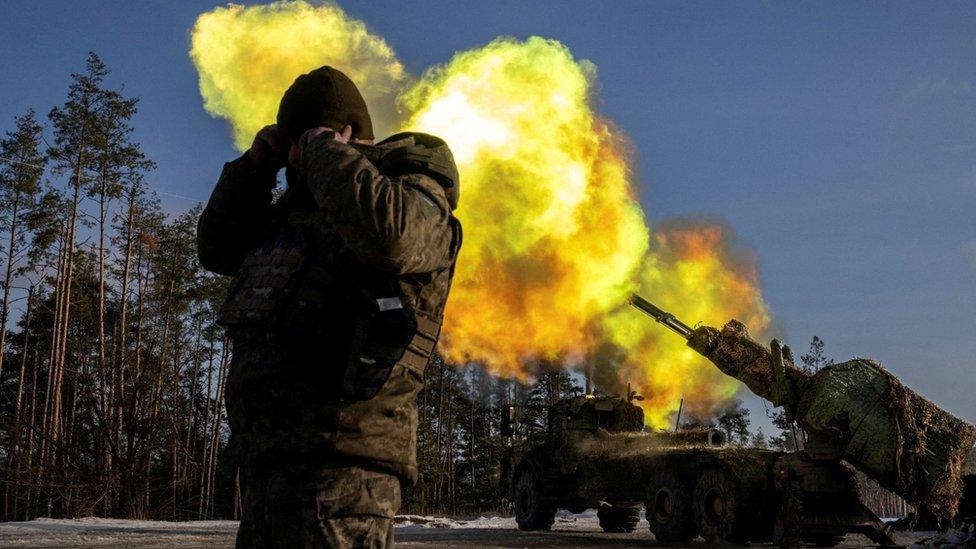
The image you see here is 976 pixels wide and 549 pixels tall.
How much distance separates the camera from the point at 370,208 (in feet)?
7.32

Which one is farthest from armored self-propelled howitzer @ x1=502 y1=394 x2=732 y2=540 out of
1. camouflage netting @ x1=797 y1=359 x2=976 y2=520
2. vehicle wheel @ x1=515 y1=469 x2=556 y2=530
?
camouflage netting @ x1=797 y1=359 x2=976 y2=520

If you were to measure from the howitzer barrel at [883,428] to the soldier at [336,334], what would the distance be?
10.6 meters

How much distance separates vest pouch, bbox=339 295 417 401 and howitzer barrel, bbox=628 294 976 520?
10806mm

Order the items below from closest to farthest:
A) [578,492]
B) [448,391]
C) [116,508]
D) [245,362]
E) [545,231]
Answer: [245,362]
[578,492]
[116,508]
[545,231]
[448,391]

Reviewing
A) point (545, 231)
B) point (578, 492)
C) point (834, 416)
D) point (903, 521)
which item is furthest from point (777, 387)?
point (545, 231)

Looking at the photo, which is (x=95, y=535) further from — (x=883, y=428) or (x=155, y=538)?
(x=883, y=428)

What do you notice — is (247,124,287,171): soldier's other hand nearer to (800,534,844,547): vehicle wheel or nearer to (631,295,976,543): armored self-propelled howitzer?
(631,295,976,543): armored self-propelled howitzer

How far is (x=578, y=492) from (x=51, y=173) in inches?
1004

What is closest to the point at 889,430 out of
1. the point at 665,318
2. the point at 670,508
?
the point at 670,508

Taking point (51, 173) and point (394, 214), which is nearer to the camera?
point (394, 214)

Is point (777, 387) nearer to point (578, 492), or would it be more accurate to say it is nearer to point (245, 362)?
point (578, 492)

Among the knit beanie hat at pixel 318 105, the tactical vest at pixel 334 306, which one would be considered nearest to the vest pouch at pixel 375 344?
the tactical vest at pixel 334 306

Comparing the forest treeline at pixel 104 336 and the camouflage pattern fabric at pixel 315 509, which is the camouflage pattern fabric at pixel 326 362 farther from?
the forest treeline at pixel 104 336

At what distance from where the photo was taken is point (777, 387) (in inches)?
524
